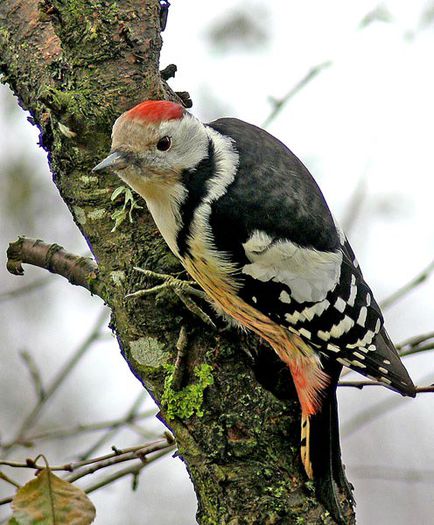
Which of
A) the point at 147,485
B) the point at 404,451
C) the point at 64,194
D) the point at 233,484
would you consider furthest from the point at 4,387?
the point at 233,484

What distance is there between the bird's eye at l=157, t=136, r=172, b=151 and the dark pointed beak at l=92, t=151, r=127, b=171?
18cm

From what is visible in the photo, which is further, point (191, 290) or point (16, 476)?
point (16, 476)

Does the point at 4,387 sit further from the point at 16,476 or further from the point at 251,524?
the point at 251,524

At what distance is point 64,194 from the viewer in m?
2.17

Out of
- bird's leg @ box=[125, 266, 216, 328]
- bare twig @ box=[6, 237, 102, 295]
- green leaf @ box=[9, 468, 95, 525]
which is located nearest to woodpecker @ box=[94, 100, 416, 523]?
bird's leg @ box=[125, 266, 216, 328]

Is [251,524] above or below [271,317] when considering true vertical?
below

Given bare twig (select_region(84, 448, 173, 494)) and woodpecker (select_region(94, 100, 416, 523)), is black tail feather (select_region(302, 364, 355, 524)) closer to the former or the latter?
woodpecker (select_region(94, 100, 416, 523))

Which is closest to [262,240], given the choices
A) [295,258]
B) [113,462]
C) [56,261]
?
[295,258]

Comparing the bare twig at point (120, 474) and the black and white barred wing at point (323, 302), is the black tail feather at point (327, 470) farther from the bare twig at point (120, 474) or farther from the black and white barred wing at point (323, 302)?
the bare twig at point (120, 474)

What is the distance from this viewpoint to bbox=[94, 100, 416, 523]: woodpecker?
6.90 ft

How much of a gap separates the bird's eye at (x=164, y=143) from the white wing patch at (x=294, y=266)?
0.36 m

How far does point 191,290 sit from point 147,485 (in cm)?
403

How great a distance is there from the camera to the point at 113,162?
6.59 feet

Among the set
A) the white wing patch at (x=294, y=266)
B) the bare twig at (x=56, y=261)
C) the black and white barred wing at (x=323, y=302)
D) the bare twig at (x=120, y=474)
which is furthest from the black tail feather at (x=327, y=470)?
the bare twig at (x=56, y=261)
